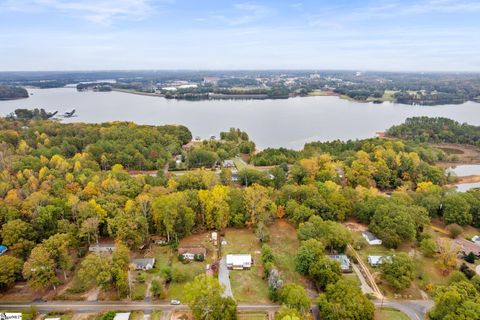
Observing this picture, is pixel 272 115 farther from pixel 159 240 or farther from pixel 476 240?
pixel 159 240

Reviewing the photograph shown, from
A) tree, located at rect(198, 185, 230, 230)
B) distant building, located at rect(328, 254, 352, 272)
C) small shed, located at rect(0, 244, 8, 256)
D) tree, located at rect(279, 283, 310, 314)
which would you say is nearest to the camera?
tree, located at rect(279, 283, 310, 314)

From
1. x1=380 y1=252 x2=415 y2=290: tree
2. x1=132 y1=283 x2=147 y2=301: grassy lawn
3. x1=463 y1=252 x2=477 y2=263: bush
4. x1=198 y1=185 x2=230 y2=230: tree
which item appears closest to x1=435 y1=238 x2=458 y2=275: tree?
x1=463 y1=252 x2=477 y2=263: bush

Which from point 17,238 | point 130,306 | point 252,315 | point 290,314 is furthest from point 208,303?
point 17,238

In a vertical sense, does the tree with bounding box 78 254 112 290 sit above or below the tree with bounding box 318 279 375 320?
above

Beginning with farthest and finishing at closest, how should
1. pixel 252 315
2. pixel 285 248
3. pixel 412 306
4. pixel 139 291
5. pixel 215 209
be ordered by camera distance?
1. pixel 215 209
2. pixel 285 248
3. pixel 139 291
4. pixel 412 306
5. pixel 252 315

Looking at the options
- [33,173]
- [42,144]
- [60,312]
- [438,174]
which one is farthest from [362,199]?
[42,144]

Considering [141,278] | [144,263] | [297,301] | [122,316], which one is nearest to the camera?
[297,301]

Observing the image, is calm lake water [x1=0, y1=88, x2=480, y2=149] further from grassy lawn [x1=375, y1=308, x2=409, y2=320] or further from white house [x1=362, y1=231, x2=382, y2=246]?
grassy lawn [x1=375, y1=308, x2=409, y2=320]
